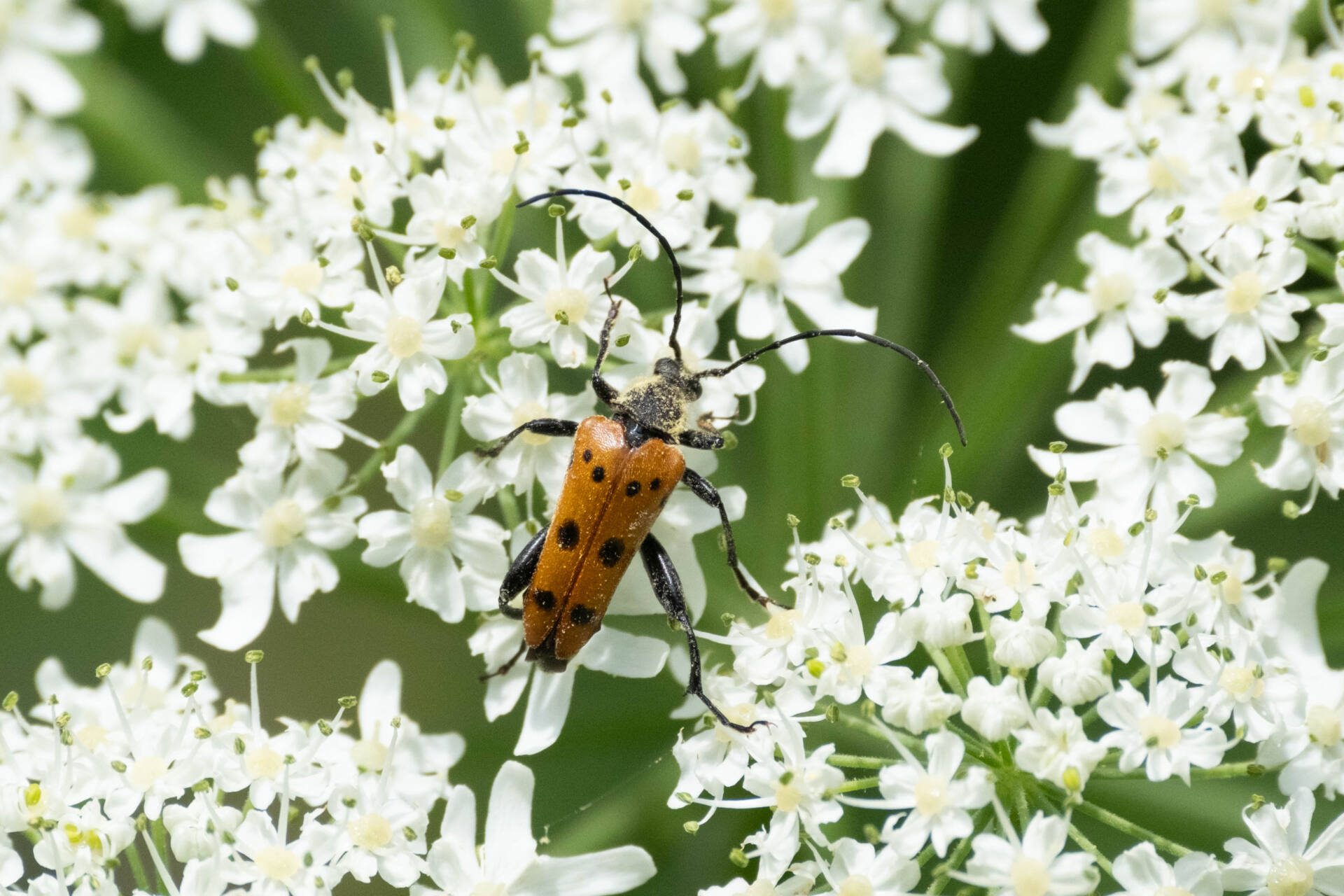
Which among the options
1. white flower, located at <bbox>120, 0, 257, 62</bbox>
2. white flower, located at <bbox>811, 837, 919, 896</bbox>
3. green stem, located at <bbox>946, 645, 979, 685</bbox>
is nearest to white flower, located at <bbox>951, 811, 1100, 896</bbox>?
white flower, located at <bbox>811, 837, 919, 896</bbox>

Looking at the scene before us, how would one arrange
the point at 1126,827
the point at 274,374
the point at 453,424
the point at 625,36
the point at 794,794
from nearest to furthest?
the point at 1126,827 → the point at 794,794 → the point at 453,424 → the point at 274,374 → the point at 625,36

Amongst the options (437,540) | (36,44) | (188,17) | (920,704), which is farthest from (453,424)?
(36,44)

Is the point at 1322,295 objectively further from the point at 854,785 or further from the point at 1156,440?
the point at 854,785

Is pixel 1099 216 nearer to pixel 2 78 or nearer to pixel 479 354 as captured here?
pixel 479 354

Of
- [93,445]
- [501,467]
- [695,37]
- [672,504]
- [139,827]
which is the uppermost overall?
[695,37]

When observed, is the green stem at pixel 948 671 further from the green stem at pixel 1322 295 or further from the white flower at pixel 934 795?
the green stem at pixel 1322 295

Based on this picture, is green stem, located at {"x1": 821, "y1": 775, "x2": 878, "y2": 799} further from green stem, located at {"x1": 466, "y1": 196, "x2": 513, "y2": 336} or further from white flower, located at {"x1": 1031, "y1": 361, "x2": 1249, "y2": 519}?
green stem, located at {"x1": 466, "y1": 196, "x2": 513, "y2": 336}

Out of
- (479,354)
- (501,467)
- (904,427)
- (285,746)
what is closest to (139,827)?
(285,746)
